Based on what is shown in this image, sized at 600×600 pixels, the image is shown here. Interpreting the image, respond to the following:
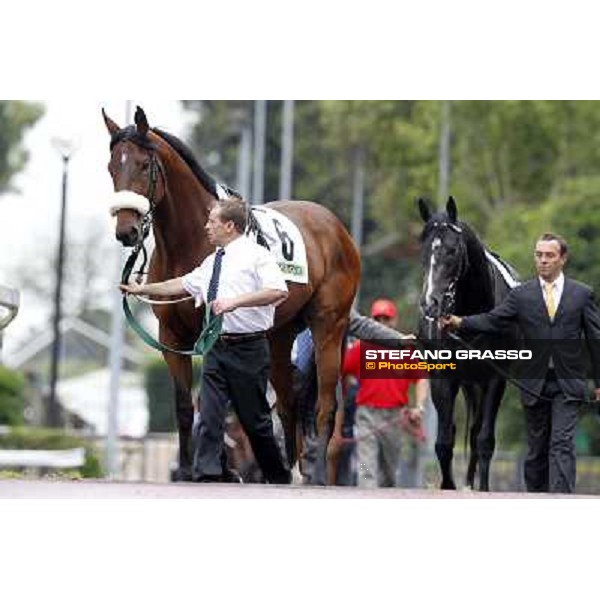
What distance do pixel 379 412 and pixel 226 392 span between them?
15.2 feet

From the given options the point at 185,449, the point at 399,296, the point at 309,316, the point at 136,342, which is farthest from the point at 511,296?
the point at 136,342

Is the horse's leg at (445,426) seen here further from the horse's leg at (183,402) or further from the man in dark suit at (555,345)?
the horse's leg at (183,402)

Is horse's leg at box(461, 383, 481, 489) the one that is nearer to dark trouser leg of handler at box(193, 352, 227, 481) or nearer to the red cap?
the red cap

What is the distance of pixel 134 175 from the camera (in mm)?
12961

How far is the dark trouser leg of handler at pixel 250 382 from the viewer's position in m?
12.7

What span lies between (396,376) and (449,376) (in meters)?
2.07

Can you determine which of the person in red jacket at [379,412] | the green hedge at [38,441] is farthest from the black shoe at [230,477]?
the green hedge at [38,441]

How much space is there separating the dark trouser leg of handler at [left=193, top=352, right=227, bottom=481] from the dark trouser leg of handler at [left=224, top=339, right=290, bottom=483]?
0.07 metres

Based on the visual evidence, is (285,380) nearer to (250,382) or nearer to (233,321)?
(250,382)

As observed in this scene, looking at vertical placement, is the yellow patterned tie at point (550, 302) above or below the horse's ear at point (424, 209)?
below

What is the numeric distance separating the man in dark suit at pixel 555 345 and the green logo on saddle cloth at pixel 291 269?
1083 mm

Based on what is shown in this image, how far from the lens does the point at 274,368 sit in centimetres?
1469

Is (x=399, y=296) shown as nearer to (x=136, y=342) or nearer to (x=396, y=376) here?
(x=396, y=376)

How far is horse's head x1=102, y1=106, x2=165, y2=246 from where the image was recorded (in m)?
12.7
